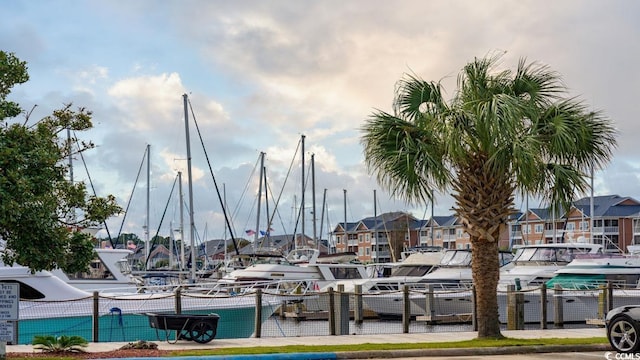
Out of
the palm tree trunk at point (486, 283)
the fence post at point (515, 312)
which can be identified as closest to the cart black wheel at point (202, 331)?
the palm tree trunk at point (486, 283)

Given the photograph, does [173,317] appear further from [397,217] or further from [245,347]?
[397,217]

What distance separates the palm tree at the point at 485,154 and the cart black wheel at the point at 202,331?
5293 millimetres

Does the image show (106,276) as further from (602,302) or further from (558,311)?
(602,302)

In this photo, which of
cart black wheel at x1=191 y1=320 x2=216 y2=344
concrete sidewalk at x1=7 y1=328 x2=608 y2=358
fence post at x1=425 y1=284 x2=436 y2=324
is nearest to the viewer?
concrete sidewalk at x1=7 y1=328 x2=608 y2=358

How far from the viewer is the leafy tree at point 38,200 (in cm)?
1407

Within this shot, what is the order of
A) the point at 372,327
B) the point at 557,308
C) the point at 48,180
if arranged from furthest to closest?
the point at 372,327, the point at 557,308, the point at 48,180

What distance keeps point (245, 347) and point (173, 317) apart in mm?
1877

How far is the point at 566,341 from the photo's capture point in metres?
20.4

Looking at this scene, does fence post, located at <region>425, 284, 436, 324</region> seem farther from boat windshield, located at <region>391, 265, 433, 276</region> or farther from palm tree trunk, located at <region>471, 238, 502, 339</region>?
palm tree trunk, located at <region>471, 238, 502, 339</region>

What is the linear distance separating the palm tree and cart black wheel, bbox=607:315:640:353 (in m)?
3.67

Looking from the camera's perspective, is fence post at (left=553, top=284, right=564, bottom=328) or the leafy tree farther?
fence post at (left=553, top=284, right=564, bottom=328)

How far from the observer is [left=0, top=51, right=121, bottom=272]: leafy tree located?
14070 millimetres

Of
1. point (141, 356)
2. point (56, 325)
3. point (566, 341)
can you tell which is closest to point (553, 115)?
point (566, 341)

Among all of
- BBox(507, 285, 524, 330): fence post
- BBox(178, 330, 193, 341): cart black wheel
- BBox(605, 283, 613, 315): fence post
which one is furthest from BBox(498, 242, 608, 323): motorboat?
BBox(178, 330, 193, 341): cart black wheel
